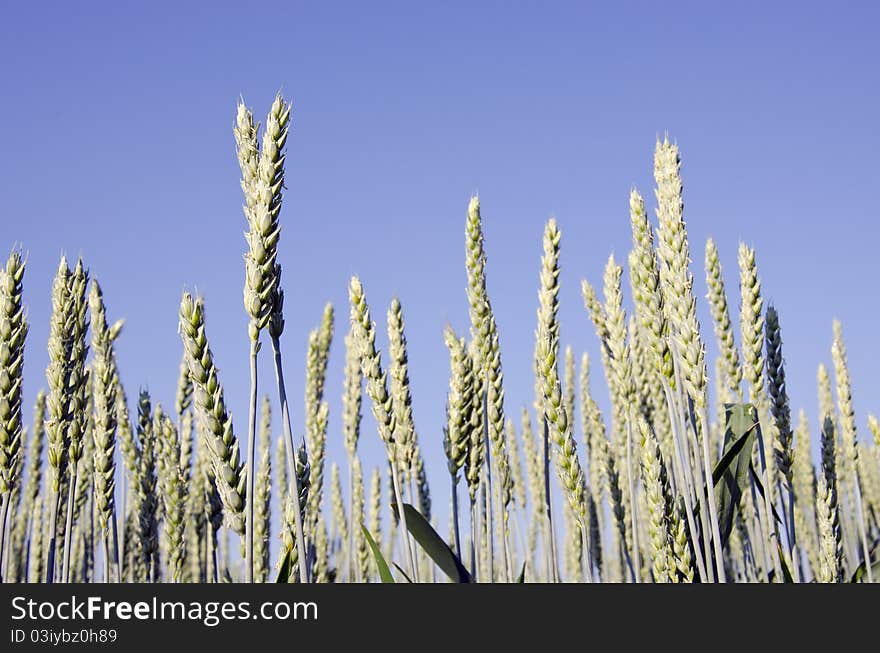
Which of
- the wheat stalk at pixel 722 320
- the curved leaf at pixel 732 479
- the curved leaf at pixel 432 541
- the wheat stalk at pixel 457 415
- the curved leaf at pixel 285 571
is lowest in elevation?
the curved leaf at pixel 285 571

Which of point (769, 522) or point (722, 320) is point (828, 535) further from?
point (722, 320)

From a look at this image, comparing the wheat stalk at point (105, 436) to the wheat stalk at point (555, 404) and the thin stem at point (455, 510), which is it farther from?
the wheat stalk at point (555, 404)

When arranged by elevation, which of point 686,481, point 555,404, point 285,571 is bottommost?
point 285,571

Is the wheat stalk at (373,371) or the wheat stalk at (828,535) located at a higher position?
the wheat stalk at (373,371)

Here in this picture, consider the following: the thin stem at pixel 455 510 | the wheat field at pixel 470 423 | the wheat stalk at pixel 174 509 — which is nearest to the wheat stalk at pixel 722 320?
the wheat field at pixel 470 423

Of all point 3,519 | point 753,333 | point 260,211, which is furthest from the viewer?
point 753,333

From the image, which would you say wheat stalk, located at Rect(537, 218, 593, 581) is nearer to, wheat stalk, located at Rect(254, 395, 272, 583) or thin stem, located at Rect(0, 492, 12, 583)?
wheat stalk, located at Rect(254, 395, 272, 583)

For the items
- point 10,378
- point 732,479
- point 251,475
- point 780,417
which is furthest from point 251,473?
point 780,417

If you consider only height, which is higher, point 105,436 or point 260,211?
point 260,211

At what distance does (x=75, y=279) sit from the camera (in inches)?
126
